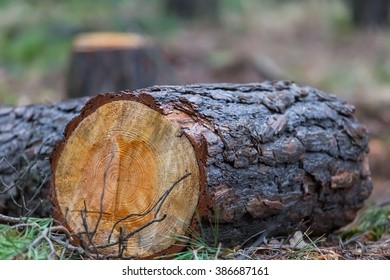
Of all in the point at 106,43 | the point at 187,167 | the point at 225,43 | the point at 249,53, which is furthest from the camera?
the point at 225,43

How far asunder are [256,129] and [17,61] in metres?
7.77

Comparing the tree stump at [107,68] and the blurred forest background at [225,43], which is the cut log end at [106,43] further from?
the blurred forest background at [225,43]

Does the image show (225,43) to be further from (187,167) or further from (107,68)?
(187,167)

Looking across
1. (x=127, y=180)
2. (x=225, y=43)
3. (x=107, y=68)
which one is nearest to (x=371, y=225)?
(x=127, y=180)

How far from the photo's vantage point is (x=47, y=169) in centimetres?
361

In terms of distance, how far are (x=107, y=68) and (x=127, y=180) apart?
3.97 meters

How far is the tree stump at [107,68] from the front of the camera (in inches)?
265

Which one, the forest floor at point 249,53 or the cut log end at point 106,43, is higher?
the cut log end at point 106,43

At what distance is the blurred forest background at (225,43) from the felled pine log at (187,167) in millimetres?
3442

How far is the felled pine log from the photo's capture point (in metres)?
2.77

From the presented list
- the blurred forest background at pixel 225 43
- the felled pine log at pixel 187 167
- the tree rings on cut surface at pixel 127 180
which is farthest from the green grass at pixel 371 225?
the blurred forest background at pixel 225 43

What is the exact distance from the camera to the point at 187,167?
276 cm
